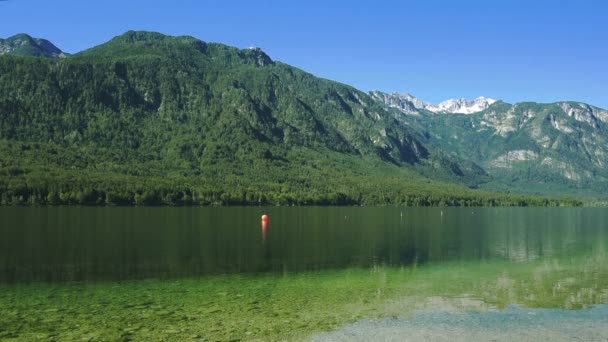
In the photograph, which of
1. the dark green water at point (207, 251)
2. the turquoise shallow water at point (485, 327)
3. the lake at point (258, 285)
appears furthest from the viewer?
the dark green water at point (207, 251)

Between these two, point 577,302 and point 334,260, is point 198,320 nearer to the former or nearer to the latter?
point 577,302

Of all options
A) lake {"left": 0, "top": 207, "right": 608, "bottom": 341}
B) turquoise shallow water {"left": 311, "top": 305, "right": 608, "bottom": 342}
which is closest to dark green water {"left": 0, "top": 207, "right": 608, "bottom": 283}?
lake {"left": 0, "top": 207, "right": 608, "bottom": 341}

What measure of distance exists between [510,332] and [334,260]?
36611mm

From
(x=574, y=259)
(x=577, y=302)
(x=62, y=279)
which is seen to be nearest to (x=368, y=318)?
(x=577, y=302)

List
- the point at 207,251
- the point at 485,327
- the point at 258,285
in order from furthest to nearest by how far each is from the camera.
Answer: the point at 207,251, the point at 258,285, the point at 485,327

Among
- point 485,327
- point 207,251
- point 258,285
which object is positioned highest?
point 207,251

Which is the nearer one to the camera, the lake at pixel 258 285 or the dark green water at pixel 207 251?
the lake at pixel 258 285

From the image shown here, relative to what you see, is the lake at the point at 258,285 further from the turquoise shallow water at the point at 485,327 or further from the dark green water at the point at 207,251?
the turquoise shallow water at the point at 485,327

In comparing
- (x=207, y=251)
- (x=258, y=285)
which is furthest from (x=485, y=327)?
(x=207, y=251)

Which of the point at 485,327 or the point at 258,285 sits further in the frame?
the point at 258,285

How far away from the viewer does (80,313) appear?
33.6 m

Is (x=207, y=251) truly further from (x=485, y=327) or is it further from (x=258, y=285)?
(x=485, y=327)

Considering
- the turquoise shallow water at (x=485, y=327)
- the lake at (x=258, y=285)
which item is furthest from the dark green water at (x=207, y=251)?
the turquoise shallow water at (x=485, y=327)

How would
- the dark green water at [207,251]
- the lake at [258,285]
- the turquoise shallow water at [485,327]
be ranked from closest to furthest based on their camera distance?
the turquoise shallow water at [485,327]
the lake at [258,285]
the dark green water at [207,251]
